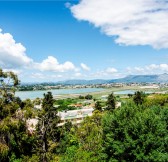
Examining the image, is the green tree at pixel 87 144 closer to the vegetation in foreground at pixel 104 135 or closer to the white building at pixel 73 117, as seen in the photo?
the vegetation in foreground at pixel 104 135

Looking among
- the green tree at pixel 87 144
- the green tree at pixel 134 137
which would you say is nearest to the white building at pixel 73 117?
the green tree at pixel 87 144

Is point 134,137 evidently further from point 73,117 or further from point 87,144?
point 73,117

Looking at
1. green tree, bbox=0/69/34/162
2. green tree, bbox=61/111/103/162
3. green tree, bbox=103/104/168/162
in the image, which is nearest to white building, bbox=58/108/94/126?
green tree, bbox=61/111/103/162

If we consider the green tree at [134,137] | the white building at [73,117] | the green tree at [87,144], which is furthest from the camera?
the white building at [73,117]

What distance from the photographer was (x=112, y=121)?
1395 inches

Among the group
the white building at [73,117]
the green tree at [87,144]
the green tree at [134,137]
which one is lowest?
the white building at [73,117]

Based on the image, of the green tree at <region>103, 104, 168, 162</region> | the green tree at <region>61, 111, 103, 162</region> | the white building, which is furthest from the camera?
the white building

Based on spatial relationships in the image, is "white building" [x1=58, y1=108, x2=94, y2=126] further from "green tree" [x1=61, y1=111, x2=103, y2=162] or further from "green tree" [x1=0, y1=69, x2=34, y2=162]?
"green tree" [x1=0, y1=69, x2=34, y2=162]

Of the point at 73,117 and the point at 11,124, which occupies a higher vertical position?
the point at 11,124

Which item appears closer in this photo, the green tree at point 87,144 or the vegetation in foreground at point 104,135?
the vegetation in foreground at point 104,135

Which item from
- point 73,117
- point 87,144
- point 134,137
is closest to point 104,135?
point 134,137

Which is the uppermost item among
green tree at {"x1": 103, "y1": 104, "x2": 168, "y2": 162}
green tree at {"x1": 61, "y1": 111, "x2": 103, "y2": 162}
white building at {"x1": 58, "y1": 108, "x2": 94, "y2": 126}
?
green tree at {"x1": 103, "y1": 104, "x2": 168, "y2": 162}

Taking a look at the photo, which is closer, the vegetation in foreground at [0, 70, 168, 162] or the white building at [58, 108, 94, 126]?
the vegetation in foreground at [0, 70, 168, 162]

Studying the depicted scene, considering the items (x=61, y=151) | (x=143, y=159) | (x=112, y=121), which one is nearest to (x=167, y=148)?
(x=143, y=159)
